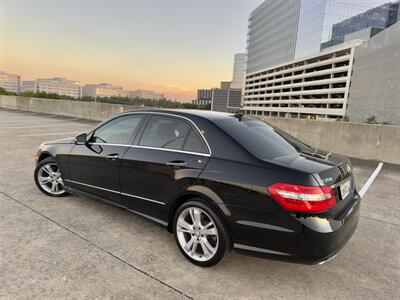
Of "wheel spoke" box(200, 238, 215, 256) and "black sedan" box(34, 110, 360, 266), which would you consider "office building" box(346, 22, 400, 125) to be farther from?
"wheel spoke" box(200, 238, 215, 256)

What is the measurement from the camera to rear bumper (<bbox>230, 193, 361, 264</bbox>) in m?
2.29

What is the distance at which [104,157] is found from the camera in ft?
11.7

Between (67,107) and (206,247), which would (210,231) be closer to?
(206,247)

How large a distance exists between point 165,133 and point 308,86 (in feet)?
277

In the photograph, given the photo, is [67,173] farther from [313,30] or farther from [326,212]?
[313,30]

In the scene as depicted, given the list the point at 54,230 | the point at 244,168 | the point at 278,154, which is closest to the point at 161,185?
the point at 244,168

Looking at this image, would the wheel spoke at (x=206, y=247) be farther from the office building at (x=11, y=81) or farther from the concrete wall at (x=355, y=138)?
the office building at (x=11, y=81)

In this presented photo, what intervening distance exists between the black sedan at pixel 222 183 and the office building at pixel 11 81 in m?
154

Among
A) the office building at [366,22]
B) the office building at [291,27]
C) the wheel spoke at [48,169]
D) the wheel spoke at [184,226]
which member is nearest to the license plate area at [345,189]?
the wheel spoke at [184,226]

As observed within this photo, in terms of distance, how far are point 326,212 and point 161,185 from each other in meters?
1.62

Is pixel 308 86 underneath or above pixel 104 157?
above

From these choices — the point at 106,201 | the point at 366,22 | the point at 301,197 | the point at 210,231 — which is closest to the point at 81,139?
the point at 106,201

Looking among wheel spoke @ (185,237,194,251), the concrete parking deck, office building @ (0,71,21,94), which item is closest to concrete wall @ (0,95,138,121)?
the concrete parking deck

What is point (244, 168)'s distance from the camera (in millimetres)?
2533
